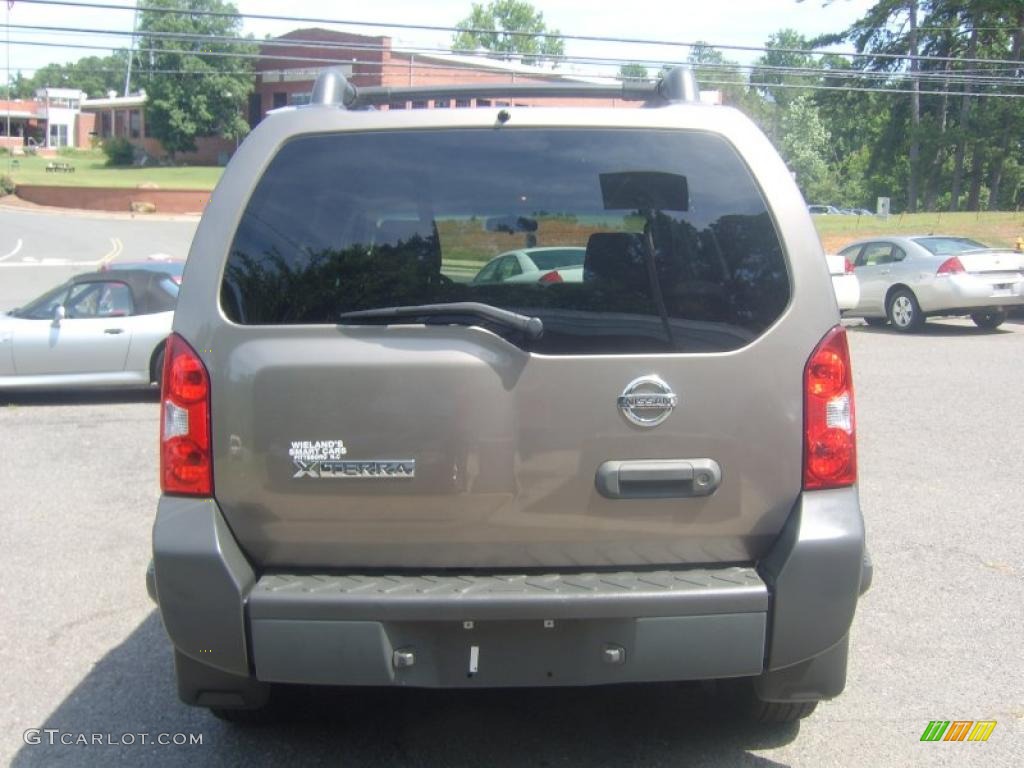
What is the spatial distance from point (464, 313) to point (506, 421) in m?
0.34

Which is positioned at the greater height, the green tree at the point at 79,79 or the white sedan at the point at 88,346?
the green tree at the point at 79,79

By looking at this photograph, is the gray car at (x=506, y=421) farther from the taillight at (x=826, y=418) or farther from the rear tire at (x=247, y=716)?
the rear tire at (x=247, y=716)

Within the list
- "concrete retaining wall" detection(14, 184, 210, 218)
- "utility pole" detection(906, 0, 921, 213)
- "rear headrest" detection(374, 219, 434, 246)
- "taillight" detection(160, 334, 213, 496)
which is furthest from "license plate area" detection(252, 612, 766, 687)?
"utility pole" detection(906, 0, 921, 213)

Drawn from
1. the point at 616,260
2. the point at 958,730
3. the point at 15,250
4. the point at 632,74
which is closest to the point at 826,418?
the point at 616,260

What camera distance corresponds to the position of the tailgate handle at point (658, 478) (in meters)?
3.26

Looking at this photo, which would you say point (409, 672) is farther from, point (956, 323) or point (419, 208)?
point (956, 323)

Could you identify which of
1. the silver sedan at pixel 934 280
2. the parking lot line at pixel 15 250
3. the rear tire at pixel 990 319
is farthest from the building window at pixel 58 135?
the rear tire at pixel 990 319

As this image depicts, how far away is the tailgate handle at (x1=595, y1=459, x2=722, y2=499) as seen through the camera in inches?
128

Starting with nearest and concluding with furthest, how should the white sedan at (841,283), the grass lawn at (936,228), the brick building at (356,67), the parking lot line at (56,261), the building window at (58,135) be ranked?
the white sedan at (841,283), the grass lawn at (936,228), the parking lot line at (56,261), the brick building at (356,67), the building window at (58,135)

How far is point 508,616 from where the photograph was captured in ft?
10.4

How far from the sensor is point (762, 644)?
325 cm

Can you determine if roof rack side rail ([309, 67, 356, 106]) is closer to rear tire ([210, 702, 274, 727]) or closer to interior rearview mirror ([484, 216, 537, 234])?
interior rearview mirror ([484, 216, 537, 234])

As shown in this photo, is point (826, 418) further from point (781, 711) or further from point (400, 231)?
point (400, 231)

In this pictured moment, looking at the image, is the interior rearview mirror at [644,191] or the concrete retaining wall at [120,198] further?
the concrete retaining wall at [120,198]
